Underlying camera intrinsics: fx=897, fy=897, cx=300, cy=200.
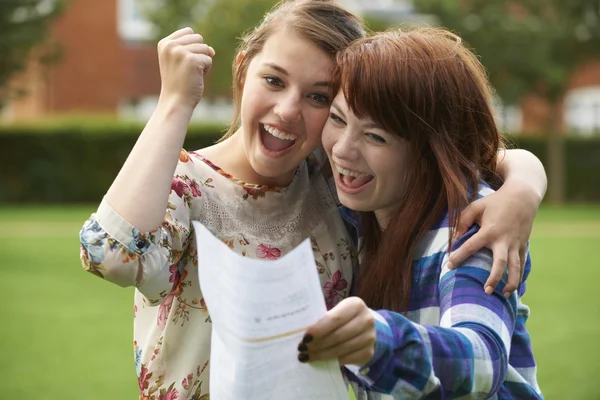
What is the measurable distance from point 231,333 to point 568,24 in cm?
2242

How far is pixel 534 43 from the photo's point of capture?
72.7ft

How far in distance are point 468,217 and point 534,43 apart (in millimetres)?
21292

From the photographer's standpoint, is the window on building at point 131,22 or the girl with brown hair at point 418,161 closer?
the girl with brown hair at point 418,161

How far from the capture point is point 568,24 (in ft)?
73.1

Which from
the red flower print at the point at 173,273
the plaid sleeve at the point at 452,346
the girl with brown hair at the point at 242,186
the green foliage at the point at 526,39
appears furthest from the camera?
the green foliage at the point at 526,39

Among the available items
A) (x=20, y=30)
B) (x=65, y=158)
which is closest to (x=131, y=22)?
(x=20, y=30)

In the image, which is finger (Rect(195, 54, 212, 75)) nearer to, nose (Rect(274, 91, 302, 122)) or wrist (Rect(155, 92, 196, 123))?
wrist (Rect(155, 92, 196, 123))

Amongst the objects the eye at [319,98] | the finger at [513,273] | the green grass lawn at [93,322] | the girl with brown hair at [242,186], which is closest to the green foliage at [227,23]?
the green grass lawn at [93,322]

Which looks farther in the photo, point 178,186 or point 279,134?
point 279,134

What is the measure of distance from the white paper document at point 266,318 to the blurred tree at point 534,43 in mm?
21243

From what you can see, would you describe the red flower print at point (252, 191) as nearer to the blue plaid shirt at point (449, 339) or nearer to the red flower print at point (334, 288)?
the red flower print at point (334, 288)

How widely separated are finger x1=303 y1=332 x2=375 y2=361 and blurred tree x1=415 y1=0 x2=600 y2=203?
69.6 feet

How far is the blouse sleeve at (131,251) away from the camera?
1.83 m

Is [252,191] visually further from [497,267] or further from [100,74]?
[100,74]
